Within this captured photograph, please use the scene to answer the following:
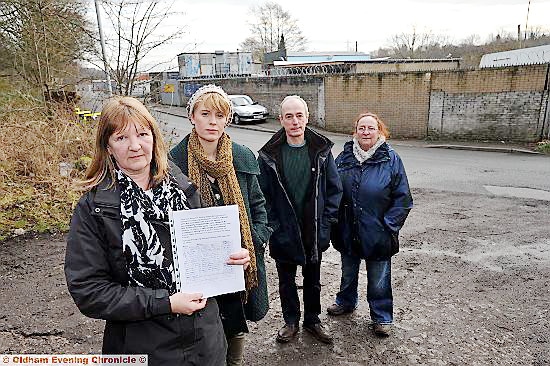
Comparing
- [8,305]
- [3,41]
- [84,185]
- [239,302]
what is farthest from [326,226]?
[3,41]

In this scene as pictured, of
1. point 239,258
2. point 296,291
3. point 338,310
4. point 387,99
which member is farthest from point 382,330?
point 387,99

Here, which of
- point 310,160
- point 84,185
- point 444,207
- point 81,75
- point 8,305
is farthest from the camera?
point 81,75

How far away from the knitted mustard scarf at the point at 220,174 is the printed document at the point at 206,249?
1.18 feet

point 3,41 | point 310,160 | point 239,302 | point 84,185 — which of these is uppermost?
point 3,41

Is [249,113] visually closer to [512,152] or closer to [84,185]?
[512,152]

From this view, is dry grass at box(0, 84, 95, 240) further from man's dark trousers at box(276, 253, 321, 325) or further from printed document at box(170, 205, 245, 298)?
printed document at box(170, 205, 245, 298)

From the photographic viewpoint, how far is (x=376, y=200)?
3252mm

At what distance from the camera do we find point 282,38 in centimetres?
5728

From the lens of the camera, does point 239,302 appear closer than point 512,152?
Yes

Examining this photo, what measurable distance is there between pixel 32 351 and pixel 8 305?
96cm

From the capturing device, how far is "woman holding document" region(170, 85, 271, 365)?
2.29 m

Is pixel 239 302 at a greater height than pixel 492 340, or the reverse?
pixel 239 302

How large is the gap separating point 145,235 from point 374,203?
6.71 ft

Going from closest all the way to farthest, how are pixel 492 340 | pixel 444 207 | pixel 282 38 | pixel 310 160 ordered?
pixel 310 160 < pixel 492 340 < pixel 444 207 < pixel 282 38
